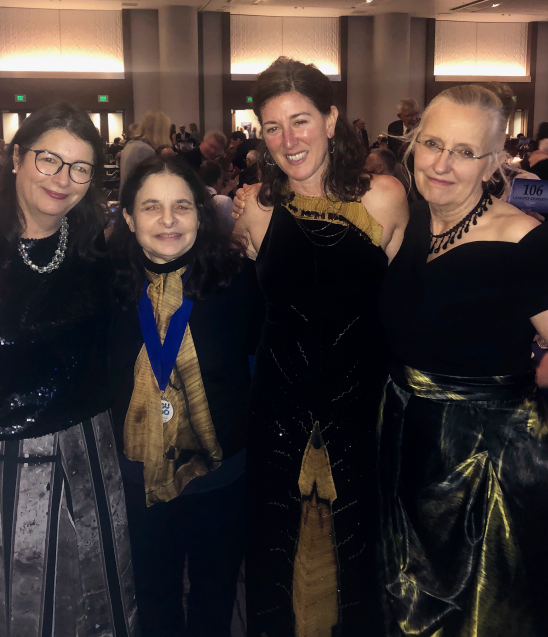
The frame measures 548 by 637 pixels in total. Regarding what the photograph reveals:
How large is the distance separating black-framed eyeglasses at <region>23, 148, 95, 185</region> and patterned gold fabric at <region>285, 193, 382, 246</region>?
640 mm

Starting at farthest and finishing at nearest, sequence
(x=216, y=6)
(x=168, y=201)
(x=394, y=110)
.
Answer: (x=394, y=110) → (x=216, y=6) → (x=168, y=201)

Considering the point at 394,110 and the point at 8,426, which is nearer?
the point at 8,426

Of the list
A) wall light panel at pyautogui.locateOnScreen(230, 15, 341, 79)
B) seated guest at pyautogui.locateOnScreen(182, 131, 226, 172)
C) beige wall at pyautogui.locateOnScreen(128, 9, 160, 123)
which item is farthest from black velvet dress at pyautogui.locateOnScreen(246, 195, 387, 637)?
wall light panel at pyautogui.locateOnScreen(230, 15, 341, 79)

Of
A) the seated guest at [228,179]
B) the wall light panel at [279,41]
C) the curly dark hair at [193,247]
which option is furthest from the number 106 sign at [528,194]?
the wall light panel at [279,41]

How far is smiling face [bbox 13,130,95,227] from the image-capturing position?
1689 millimetres

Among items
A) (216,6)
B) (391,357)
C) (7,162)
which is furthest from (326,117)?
(216,6)

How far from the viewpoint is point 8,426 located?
5.46 ft

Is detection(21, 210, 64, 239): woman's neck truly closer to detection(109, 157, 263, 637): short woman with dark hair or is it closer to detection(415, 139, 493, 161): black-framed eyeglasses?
detection(109, 157, 263, 637): short woman with dark hair

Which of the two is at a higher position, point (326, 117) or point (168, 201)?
point (326, 117)

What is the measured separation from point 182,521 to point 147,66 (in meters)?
14.4

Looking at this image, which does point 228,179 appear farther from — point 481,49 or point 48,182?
point 481,49

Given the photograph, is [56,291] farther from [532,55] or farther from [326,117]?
[532,55]

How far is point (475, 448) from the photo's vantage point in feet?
5.35

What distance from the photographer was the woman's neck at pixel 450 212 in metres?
1.72
